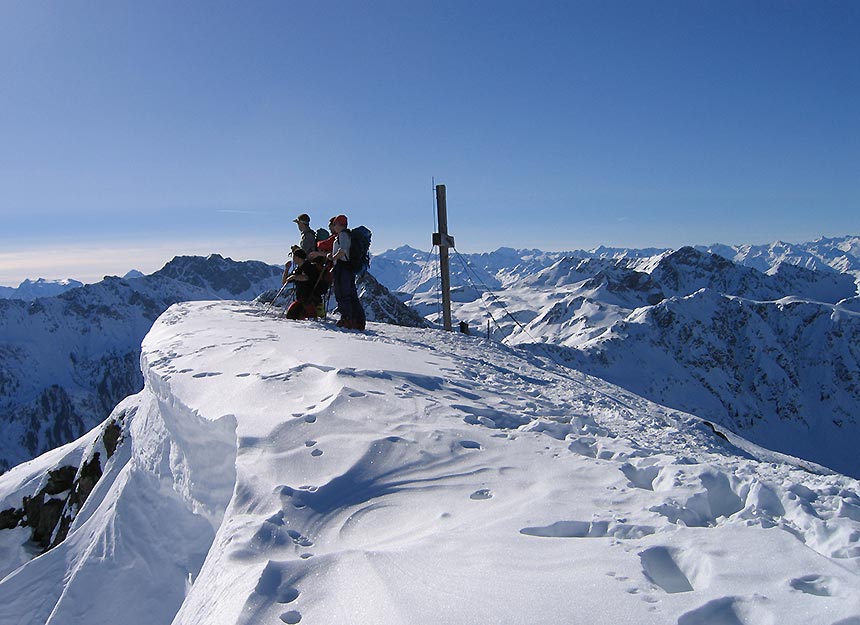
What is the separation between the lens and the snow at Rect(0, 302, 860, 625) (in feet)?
8.33

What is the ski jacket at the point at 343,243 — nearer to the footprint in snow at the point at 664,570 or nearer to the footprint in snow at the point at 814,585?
the footprint in snow at the point at 664,570

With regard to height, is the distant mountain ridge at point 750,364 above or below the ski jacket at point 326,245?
below

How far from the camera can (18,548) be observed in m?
12.5

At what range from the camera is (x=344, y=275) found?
12148 mm

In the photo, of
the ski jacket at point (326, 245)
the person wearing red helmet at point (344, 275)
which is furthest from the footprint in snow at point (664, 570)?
the ski jacket at point (326, 245)

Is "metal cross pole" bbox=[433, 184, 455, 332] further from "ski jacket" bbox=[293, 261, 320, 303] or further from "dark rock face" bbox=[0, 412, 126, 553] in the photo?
"dark rock face" bbox=[0, 412, 126, 553]

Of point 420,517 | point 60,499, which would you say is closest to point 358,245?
point 420,517

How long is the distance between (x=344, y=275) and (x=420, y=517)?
29.9ft

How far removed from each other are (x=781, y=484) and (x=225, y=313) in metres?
14.1

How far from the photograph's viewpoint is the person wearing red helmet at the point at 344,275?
12.0 metres

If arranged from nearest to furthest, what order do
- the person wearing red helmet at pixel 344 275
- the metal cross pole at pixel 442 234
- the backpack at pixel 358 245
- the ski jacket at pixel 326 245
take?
the person wearing red helmet at pixel 344 275, the backpack at pixel 358 245, the ski jacket at pixel 326 245, the metal cross pole at pixel 442 234

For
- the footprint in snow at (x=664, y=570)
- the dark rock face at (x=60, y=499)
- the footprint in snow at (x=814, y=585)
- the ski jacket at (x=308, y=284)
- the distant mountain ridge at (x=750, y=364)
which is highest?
the ski jacket at (x=308, y=284)

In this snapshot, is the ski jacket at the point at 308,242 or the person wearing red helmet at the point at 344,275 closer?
the person wearing red helmet at the point at 344,275

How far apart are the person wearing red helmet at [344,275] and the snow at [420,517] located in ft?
13.5
